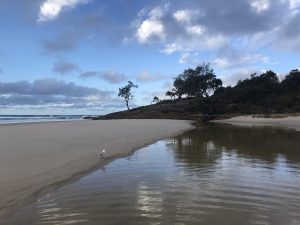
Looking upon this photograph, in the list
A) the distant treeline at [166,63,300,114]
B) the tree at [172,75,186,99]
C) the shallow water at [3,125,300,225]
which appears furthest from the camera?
the tree at [172,75,186,99]

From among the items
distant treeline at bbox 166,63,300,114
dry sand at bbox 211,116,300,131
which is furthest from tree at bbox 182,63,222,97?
dry sand at bbox 211,116,300,131

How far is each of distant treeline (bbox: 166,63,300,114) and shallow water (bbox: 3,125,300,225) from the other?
2906 inches

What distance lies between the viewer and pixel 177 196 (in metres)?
10.1

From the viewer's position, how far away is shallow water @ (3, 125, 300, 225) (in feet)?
26.8

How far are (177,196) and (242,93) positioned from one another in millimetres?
95423

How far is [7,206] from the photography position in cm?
893

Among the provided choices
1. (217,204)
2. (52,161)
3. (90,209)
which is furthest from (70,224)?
(52,161)

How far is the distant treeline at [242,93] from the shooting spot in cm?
9131

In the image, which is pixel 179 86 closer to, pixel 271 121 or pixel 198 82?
pixel 198 82

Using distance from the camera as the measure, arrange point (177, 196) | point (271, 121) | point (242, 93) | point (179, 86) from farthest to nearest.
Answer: point (179, 86)
point (242, 93)
point (271, 121)
point (177, 196)

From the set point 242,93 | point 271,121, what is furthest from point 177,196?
point 242,93

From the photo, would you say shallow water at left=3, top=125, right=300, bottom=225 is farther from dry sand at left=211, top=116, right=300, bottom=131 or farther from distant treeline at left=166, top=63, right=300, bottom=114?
distant treeline at left=166, top=63, right=300, bottom=114

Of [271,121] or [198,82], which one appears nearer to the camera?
[271,121]

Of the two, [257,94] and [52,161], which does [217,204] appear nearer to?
[52,161]
